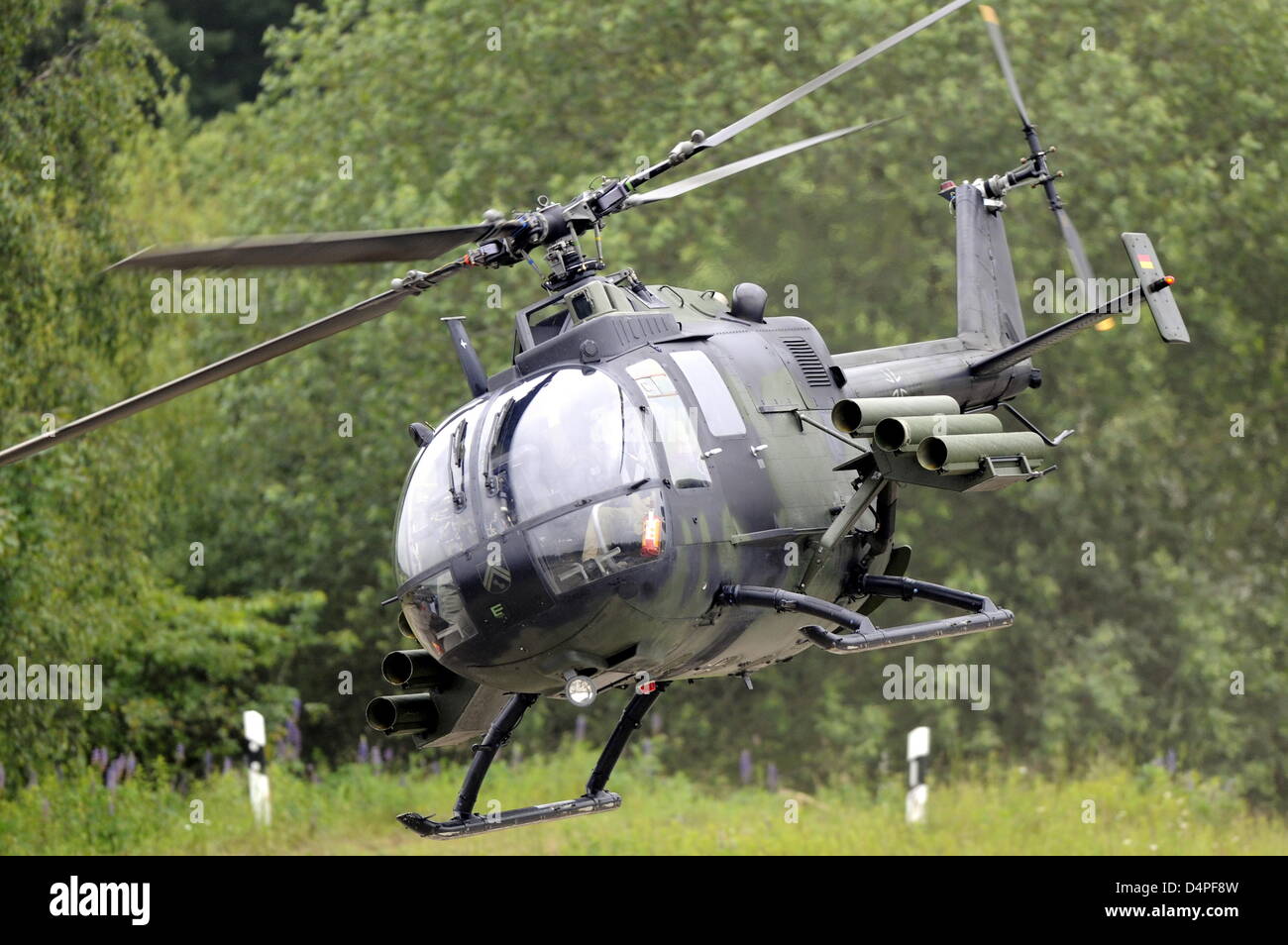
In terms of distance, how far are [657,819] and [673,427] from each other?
8.54 m

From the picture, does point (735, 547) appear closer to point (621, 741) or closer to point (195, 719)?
point (621, 741)

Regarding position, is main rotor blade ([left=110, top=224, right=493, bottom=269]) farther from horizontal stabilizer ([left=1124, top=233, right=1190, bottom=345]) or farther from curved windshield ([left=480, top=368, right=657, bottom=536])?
horizontal stabilizer ([left=1124, top=233, right=1190, bottom=345])

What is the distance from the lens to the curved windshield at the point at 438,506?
27.8ft

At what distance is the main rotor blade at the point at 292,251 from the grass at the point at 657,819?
26.9 ft

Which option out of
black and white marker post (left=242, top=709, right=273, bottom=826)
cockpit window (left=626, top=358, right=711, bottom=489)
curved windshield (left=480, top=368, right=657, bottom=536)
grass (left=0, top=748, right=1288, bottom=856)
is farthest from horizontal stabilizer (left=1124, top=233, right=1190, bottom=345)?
black and white marker post (left=242, top=709, right=273, bottom=826)

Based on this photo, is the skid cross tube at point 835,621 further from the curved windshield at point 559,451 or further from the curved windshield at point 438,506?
the curved windshield at point 438,506

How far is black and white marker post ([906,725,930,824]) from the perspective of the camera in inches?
635

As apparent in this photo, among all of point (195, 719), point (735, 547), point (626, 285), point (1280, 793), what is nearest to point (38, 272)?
point (195, 719)

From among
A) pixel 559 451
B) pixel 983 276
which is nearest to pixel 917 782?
pixel 983 276

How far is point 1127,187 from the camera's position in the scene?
19.6 metres

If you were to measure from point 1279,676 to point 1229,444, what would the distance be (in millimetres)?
2638

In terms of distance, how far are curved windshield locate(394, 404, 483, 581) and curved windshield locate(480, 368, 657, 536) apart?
0.47 ft

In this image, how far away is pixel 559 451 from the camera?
8312 millimetres

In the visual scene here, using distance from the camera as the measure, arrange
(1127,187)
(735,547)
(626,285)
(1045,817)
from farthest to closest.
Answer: (1127,187), (1045,817), (626,285), (735,547)
